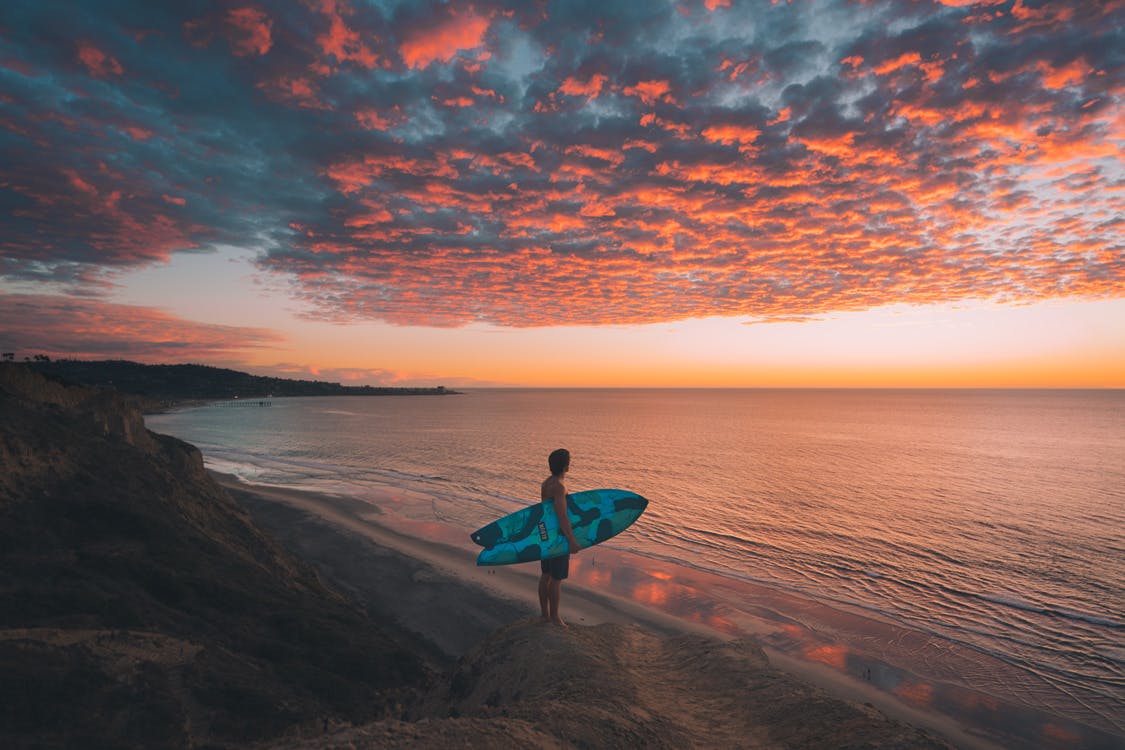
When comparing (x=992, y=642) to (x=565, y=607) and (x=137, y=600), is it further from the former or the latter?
(x=137, y=600)

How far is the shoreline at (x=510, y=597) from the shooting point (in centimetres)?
1262

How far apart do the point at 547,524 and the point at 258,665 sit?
5210 millimetres

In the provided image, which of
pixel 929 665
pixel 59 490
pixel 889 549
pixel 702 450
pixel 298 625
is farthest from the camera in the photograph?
pixel 702 450

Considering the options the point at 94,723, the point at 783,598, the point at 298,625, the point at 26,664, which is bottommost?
the point at 783,598

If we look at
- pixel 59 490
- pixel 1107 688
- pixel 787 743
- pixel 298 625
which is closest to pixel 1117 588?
pixel 1107 688

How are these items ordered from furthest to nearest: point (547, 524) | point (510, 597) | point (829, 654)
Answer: point (510, 597) → point (829, 654) → point (547, 524)

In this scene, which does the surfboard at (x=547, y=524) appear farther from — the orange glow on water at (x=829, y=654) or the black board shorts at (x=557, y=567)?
the orange glow on water at (x=829, y=654)

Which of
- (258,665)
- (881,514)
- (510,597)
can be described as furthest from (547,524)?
(881,514)

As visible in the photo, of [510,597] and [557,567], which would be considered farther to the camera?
[510,597]

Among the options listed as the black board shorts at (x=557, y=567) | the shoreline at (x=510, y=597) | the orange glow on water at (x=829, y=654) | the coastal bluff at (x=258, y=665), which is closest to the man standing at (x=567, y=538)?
the black board shorts at (x=557, y=567)

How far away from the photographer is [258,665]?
27.8 feet

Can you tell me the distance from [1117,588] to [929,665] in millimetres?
11815

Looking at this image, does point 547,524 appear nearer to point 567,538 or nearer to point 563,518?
point 567,538

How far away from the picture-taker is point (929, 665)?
45.4ft
